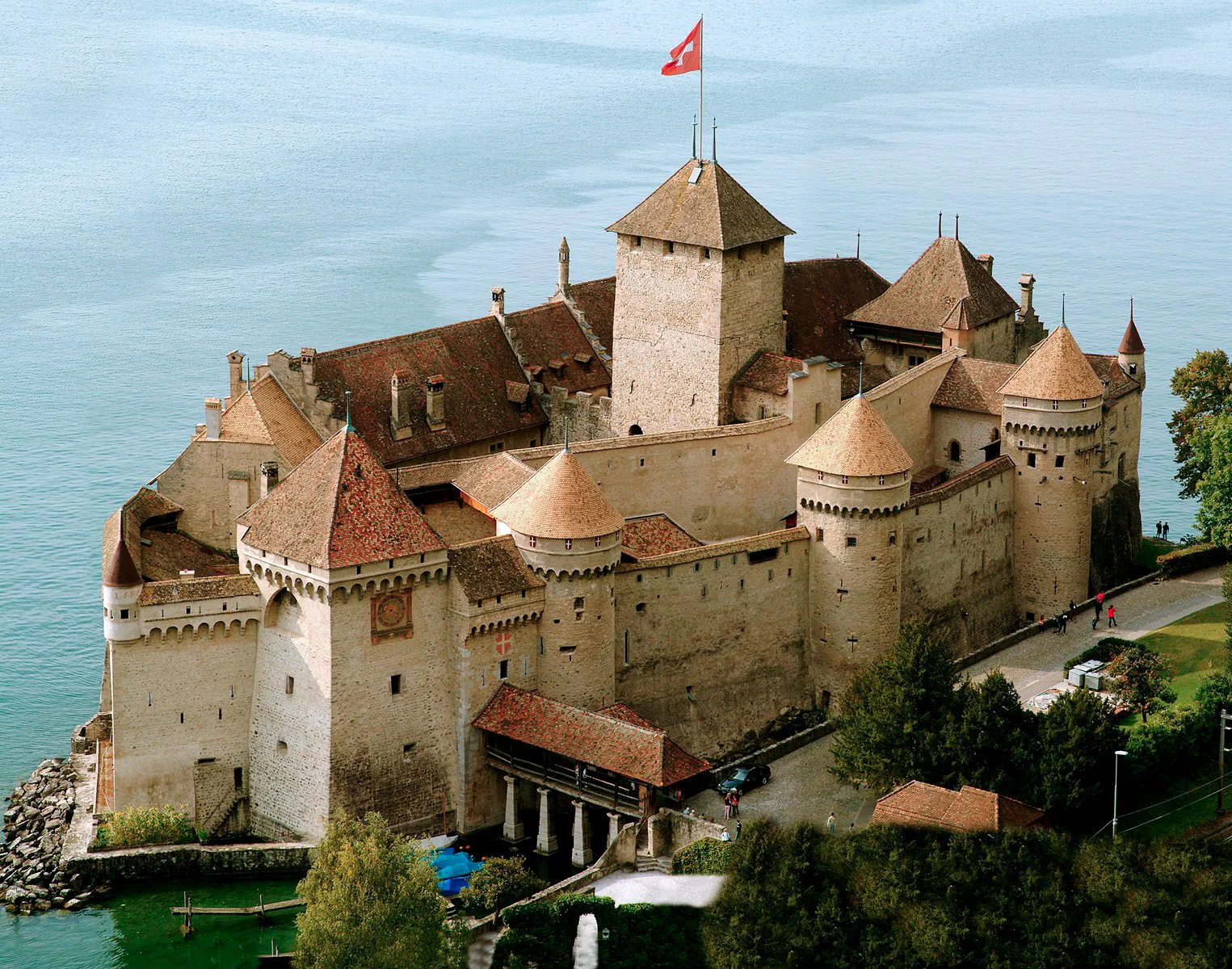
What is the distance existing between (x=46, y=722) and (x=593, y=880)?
23.7 metres

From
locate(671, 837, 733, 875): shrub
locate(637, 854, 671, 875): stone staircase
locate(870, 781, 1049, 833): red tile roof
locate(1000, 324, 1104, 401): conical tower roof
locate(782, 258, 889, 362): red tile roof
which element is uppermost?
locate(782, 258, 889, 362): red tile roof

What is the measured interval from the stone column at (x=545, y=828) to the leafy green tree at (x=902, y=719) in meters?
7.54

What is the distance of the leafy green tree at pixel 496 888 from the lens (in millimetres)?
51281

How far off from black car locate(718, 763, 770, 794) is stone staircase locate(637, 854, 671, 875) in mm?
3682

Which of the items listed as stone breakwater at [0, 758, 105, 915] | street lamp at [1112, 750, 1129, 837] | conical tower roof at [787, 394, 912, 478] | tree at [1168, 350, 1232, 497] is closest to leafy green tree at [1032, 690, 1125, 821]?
street lamp at [1112, 750, 1129, 837]

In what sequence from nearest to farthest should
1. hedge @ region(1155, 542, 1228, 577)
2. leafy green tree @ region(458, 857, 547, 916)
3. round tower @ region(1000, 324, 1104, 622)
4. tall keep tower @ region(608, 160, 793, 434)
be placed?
leafy green tree @ region(458, 857, 547, 916), tall keep tower @ region(608, 160, 793, 434), round tower @ region(1000, 324, 1104, 622), hedge @ region(1155, 542, 1228, 577)

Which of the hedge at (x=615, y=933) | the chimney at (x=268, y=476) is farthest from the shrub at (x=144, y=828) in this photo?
the chimney at (x=268, y=476)

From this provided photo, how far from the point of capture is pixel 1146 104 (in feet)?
563

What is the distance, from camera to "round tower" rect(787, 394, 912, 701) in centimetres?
6028

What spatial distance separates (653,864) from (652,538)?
11332mm

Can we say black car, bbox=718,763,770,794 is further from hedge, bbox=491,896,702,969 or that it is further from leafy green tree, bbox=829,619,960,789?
hedge, bbox=491,896,702,969

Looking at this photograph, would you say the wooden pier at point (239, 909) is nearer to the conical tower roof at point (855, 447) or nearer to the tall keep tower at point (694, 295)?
the conical tower roof at point (855, 447)

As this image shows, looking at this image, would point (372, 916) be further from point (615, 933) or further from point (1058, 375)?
point (1058, 375)

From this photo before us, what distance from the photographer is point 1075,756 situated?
2101 inches
